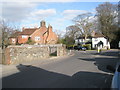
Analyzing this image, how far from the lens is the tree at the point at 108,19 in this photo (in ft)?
180

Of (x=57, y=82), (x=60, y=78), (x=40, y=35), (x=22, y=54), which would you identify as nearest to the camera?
(x=57, y=82)

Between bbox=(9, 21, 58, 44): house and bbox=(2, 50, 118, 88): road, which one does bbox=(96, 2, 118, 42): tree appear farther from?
bbox=(2, 50, 118, 88): road

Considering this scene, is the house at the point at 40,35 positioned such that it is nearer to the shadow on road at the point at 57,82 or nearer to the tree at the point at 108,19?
the tree at the point at 108,19

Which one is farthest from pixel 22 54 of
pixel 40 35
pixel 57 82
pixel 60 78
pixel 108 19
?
pixel 108 19

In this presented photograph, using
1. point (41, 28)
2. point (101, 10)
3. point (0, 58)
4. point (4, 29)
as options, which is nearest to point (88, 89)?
point (0, 58)

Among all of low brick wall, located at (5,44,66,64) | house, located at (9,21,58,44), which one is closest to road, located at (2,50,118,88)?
low brick wall, located at (5,44,66,64)

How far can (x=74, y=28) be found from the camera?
6994 cm

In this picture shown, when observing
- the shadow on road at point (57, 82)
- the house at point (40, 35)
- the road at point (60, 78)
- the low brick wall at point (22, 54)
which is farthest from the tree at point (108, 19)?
the shadow on road at point (57, 82)

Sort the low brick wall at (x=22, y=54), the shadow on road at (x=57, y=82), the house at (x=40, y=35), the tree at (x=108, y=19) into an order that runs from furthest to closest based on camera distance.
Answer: the house at (x=40, y=35), the tree at (x=108, y=19), the low brick wall at (x=22, y=54), the shadow on road at (x=57, y=82)

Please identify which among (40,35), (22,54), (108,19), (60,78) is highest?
(108,19)

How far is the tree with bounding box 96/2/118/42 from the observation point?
54812mm

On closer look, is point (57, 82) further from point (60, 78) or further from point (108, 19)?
point (108, 19)

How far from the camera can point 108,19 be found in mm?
56938

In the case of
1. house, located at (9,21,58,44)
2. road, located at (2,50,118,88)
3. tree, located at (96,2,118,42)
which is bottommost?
road, located at (2,50,118,88)
